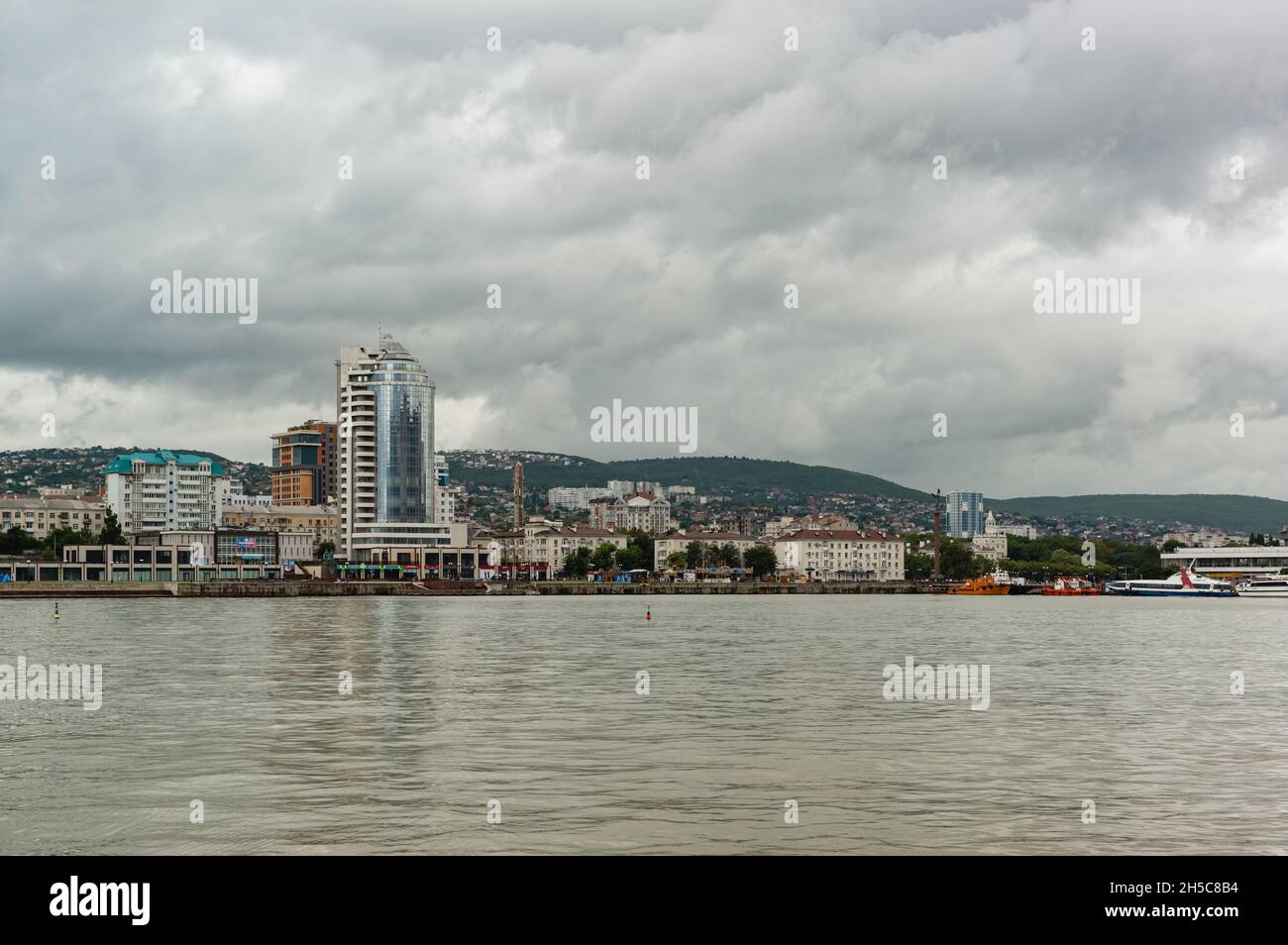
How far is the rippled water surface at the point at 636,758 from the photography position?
18.3m

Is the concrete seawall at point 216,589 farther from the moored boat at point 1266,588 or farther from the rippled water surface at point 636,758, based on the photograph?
the rippled water surface at point 636,758

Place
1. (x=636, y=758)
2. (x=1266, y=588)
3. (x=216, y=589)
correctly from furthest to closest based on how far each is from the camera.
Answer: (x=1266, y=588) → (x=216, y=589) → (x=636, y=758)

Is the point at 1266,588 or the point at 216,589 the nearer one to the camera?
the point at 216,589

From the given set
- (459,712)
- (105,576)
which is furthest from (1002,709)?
(105,576)

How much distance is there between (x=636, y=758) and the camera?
83.1 ft

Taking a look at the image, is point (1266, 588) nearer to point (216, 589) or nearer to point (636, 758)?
point (216, 589)

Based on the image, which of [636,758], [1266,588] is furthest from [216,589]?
[636,758]

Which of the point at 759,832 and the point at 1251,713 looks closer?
the point at 759,832
